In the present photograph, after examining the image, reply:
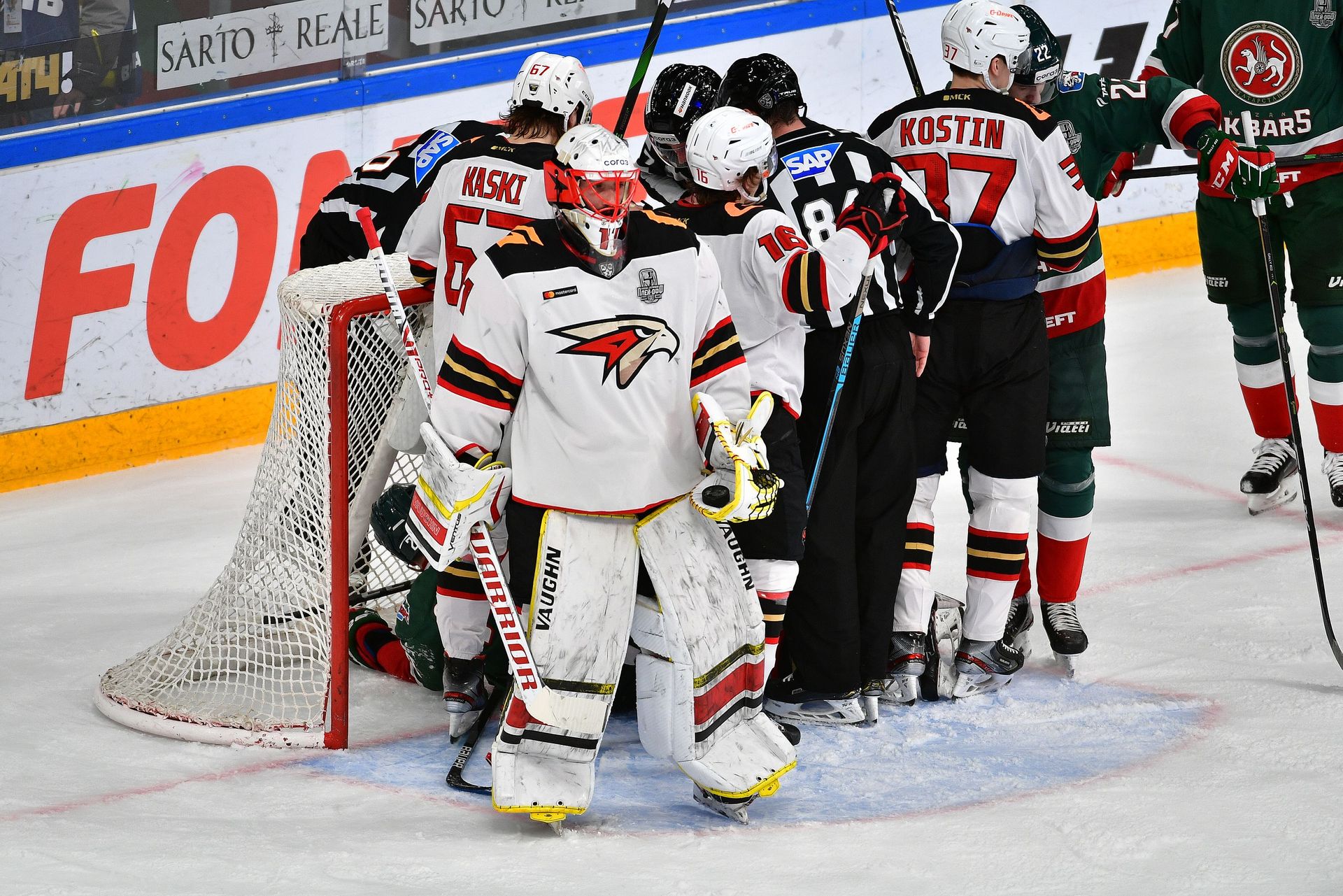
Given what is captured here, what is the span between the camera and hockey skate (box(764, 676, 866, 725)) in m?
3.61

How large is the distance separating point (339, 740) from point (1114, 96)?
90.4 inches

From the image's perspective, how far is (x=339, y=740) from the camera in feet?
11.4

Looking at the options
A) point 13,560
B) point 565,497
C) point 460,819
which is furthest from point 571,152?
point 13,560

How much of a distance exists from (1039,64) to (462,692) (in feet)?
6.30

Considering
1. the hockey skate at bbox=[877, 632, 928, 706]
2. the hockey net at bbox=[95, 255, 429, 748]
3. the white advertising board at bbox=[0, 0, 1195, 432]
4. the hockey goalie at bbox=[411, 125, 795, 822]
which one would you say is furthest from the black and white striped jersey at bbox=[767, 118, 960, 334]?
the white advertising board at bbox=[0, 0, 1195, 432]

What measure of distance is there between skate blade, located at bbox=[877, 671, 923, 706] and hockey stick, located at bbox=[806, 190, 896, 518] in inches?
19.6

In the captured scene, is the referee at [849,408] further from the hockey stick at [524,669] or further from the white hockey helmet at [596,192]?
the hockey stick at [524,669]

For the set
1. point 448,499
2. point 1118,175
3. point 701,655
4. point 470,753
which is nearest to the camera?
point 448,499

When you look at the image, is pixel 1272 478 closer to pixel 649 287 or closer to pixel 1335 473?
pixel 1335 473

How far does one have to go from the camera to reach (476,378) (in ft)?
9.45

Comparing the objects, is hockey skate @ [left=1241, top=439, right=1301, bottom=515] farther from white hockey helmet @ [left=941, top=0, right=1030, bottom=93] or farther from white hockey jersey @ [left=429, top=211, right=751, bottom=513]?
white hockey jersey @ [left=429, top=211, right=751, bottom=513]

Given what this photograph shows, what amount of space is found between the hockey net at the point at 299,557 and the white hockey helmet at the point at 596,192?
739mm

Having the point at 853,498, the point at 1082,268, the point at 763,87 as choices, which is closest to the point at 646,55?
the point at 763,87

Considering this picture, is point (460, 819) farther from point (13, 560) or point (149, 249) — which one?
point (149, 249)
